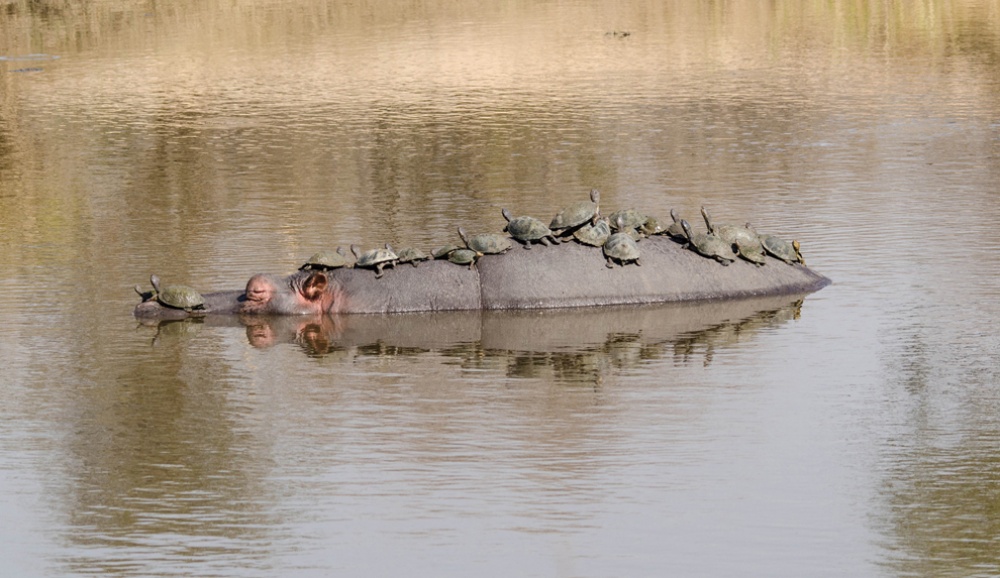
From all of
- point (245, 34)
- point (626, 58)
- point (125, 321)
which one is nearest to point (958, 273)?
point (125, 321)

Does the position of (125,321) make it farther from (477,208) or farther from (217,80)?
(217,80)

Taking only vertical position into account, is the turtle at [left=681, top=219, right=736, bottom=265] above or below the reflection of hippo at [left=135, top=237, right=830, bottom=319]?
above

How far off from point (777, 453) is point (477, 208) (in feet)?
28.5

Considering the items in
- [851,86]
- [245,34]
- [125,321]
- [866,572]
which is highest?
[245,34]

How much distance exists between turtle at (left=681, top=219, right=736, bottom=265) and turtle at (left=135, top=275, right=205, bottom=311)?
172 inches

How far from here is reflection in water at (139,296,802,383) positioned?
12.9 metres

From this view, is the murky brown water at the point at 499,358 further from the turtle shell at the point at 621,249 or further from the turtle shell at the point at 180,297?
the turtle shell at the point at 621,249

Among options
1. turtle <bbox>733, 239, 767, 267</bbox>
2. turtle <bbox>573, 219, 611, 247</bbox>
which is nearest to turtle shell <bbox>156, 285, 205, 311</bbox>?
turtle <bbox>573, 219, 611, 247</bbox>

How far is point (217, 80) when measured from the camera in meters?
31.6

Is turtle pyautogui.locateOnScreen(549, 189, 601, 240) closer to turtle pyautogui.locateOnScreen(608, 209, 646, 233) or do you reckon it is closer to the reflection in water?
turtle pyautogui.locateOnScreen(608, 209, 646, 233)

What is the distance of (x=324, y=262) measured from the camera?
14734mm

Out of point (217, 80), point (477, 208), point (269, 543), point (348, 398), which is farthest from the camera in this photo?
point (217, 80)

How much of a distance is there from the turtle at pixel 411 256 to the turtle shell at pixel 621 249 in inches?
63.7

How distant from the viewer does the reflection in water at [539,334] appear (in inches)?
508
